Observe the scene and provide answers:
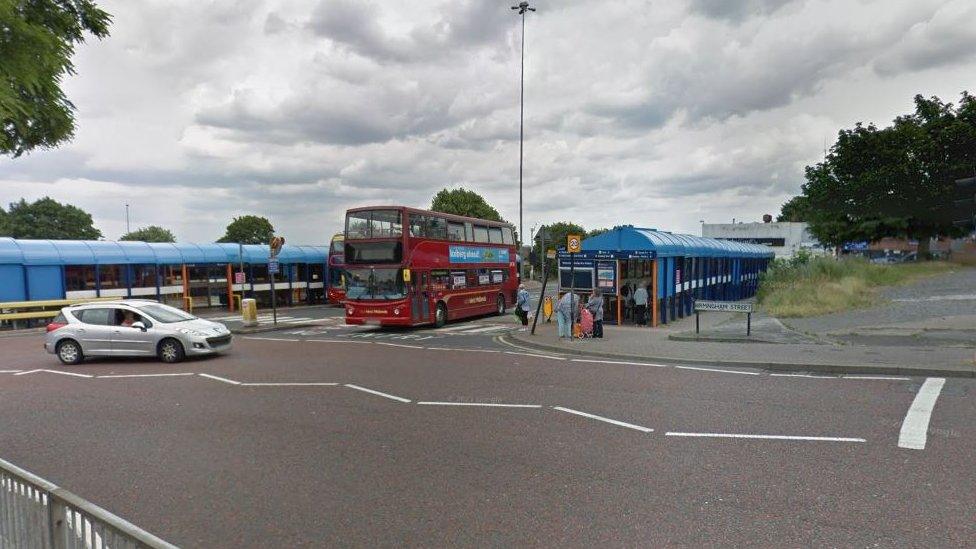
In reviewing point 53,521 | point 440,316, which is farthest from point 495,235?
point 53,521

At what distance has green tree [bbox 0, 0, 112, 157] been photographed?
457 cm

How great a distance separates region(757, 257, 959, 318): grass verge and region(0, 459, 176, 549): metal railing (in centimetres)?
2023

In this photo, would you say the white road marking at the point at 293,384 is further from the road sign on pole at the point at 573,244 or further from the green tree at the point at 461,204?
the green tree at the point at 461,204

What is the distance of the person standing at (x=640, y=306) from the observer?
62.4 ft

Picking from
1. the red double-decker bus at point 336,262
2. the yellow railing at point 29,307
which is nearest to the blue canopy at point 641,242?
the red double-decker bus at point 336,262

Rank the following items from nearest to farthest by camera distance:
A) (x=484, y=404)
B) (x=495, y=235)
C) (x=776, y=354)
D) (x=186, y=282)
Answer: (x=484, y=404), (x=776, y=354), (x=495, y=235), (x=186, y=282)

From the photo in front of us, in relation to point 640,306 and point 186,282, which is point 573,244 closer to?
point 640,306

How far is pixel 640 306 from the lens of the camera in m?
19.2

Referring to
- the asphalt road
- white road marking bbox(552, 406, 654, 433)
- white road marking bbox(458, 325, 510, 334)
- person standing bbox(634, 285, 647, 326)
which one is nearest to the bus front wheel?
white road marking bbox(458, 325, 510, 334)

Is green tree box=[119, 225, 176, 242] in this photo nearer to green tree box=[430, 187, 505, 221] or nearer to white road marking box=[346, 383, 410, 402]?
green tree box=[430, 187, 505, 221]

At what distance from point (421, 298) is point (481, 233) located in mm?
5922

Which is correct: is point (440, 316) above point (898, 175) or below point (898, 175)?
below

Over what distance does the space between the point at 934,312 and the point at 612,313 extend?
32.7 feet

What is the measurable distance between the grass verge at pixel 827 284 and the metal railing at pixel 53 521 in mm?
20234
